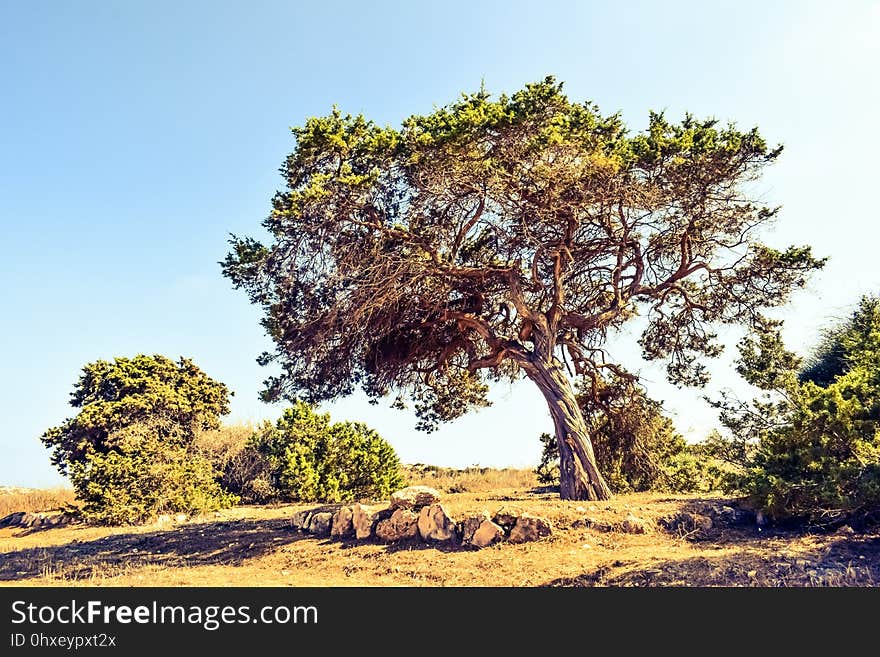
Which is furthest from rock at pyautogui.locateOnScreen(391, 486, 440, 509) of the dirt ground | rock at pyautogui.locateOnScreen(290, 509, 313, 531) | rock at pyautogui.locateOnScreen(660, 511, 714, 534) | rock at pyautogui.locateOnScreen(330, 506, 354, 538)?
rock at pyautogui.locateOnScreen(660, 511, 714, 534)

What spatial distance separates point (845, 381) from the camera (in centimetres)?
1066

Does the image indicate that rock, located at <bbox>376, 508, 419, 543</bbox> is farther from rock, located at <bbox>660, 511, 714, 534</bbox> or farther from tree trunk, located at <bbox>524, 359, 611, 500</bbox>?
rock, located at <bbox>660, 511, 714, 534</bbox>

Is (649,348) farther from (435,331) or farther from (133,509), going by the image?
(133,509)

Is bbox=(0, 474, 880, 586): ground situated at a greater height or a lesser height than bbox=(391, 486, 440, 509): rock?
lesser

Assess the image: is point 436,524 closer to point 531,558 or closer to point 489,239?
point 531,558

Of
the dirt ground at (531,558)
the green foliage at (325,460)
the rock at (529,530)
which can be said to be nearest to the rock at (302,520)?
the dirt ground at (531,558)

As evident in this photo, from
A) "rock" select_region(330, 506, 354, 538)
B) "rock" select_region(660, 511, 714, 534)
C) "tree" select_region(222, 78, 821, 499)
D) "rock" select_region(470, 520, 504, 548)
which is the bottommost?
"rock" select_region(660, 511, 714, 534)

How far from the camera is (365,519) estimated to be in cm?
1288

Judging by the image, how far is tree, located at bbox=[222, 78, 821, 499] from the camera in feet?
42.3

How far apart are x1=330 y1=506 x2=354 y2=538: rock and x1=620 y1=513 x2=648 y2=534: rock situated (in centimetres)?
556

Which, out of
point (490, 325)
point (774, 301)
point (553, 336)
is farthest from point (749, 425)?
point (490, 325)

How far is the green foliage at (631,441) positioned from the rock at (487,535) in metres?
7.05

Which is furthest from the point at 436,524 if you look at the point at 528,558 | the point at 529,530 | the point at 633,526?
the point at 633,526

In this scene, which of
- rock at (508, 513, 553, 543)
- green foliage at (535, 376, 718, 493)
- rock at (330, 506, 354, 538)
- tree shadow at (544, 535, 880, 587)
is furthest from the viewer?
green foliage at (535, 376, 718, 493)
